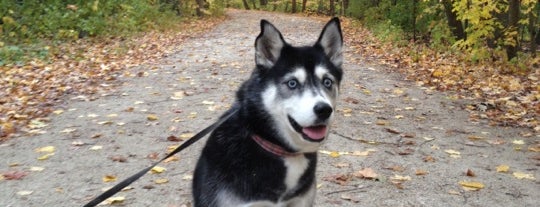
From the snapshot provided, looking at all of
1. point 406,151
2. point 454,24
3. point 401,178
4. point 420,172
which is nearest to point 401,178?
point 401,178

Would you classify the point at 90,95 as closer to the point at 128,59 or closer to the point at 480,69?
the point at 128,59

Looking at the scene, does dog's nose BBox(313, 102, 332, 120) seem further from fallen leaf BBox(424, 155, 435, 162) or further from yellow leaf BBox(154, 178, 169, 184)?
fallen leaf BBox(424, 155, 435, 162)

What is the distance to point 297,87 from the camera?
3072 mm

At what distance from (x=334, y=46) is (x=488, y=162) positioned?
3335 mm

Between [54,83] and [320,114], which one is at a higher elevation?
[320,114]

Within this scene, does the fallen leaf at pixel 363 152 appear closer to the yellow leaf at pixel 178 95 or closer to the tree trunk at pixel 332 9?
the yellow leaf at pixel 178 95

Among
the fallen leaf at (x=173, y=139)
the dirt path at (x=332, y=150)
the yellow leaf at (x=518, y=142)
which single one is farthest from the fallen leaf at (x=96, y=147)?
the yellow leaf at (x=518, y=142)

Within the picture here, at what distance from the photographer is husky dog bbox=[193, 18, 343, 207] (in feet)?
9.74

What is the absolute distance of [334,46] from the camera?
3.43 m

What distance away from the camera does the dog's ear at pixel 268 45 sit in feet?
10.2

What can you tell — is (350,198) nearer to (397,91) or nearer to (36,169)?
(36,169)

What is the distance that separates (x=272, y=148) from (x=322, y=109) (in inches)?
16.3

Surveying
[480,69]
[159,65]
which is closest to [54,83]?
[159,65]

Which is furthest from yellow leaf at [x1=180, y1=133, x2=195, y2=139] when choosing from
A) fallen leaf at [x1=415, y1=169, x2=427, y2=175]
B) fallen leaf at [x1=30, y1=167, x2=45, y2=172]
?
fallen leaf at [x1=415, y1=169, x2=427, y2=175]
